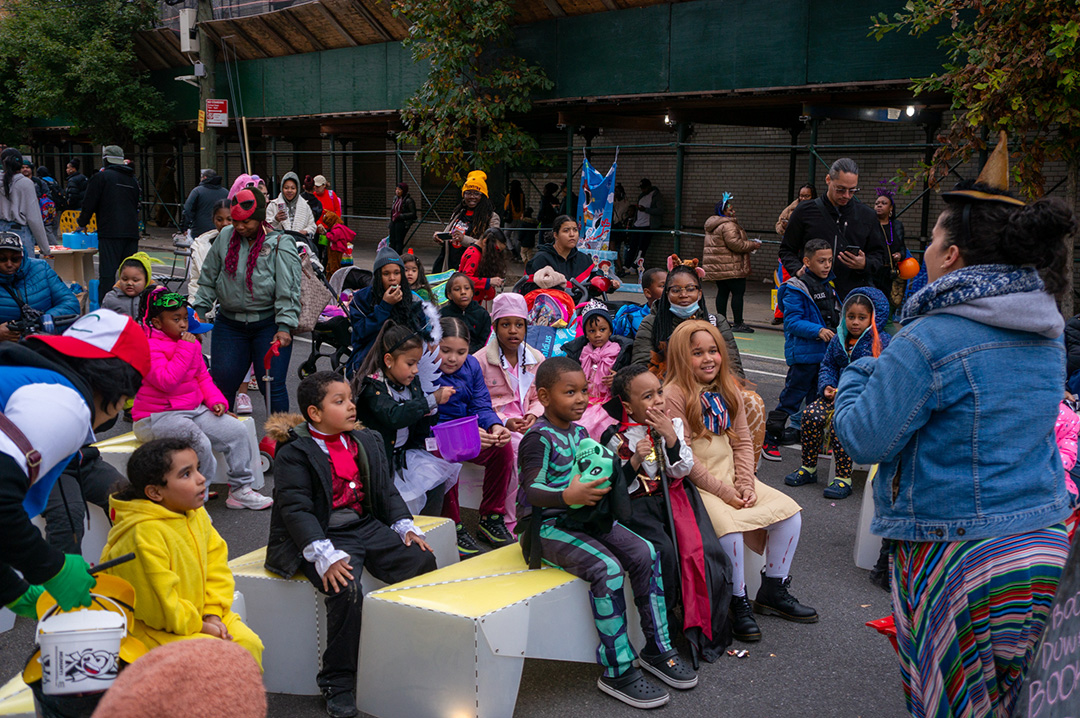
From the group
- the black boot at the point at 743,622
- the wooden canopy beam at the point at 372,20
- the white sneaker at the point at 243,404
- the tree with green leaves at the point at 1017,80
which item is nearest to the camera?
the black boot at the point at 743,622

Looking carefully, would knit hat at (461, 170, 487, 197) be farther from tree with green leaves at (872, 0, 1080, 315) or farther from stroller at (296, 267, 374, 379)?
tree with green leaves at (872, 0, 1080, 315)

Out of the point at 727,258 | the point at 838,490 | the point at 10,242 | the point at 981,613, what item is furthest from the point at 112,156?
the point at 981,613

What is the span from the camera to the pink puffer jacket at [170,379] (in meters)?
5.71

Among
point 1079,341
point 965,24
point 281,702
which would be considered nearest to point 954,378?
point 281,702

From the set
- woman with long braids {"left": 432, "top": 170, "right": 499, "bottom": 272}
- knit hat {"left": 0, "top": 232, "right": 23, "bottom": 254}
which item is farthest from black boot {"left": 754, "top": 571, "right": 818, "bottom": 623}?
woman with long braids {"left": 432, "top": 170, "right": 499, "bottom": 272}

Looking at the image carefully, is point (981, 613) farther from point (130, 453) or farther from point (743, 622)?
point (130, 453)

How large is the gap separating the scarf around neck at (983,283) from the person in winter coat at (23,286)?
5.96 metres

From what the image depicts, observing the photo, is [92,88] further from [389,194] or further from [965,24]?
[965,24]

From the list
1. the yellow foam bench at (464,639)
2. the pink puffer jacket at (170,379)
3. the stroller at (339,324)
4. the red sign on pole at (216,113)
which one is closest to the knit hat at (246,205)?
the pink puffer jacket at (170,379)

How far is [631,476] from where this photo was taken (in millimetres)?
4070

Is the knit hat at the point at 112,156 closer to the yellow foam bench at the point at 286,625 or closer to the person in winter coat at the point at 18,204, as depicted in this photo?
the person in winter coat at the point at 18,204

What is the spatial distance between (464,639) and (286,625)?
819 millimetres

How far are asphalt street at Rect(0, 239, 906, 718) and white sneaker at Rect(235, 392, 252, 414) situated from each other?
2620mm

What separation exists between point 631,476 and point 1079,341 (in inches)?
143
